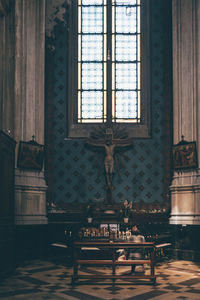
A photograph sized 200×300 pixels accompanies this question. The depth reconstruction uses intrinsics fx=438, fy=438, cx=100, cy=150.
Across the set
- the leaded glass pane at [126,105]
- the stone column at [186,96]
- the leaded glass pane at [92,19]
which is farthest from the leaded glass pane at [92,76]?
the stone column at [186,96]

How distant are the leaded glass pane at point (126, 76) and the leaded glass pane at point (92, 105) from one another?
68 cm

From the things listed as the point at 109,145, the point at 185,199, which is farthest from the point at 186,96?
the point at 185,199

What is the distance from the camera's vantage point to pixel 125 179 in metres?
12.5

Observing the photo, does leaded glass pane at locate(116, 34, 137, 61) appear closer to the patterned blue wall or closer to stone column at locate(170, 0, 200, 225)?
the patterned blue wall

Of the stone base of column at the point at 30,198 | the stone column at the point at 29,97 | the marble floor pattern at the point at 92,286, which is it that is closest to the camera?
the marble floor pattern at the point at 92,286

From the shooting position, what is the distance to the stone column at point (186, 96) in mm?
11312

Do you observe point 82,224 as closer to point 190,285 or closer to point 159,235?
point 159,235

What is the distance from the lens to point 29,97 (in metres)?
11.4

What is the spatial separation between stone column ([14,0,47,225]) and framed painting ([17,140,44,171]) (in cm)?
16

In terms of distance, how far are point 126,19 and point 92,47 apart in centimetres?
134

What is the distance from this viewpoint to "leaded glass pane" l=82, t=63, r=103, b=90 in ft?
42.6

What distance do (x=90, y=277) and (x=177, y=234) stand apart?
4.20 metres

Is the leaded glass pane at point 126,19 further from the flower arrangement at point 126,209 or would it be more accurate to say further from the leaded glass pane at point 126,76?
the flower arrangement at point 126,209

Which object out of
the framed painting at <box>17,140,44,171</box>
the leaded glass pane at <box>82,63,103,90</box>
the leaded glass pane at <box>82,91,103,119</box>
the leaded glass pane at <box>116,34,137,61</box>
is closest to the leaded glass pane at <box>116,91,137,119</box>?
the leaded glass pane at <box>82,91,103,119</box>
